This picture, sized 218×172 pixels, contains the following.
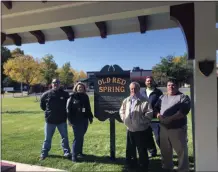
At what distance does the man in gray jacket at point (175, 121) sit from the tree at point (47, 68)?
92.1 feet

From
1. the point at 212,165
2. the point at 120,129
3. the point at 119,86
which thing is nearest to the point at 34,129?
the point at 120,129

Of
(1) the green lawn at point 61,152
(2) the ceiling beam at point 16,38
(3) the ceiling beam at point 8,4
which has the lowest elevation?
(1) the green lawn at point 61,152

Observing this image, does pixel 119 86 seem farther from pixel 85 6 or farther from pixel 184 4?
pixel 184 4

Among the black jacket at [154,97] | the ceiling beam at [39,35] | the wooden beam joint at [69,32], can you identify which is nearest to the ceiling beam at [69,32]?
the wooden beam joint at [69,32]

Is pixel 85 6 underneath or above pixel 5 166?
above

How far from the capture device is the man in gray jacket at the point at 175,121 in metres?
3.97

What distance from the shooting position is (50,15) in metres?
4.09

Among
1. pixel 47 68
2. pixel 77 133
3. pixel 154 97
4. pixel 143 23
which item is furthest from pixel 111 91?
pixel 47 68

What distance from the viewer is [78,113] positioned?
16.0 feet

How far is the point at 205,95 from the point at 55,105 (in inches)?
113

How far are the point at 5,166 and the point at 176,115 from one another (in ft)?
8.90

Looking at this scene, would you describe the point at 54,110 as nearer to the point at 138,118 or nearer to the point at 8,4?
the point at 138,118

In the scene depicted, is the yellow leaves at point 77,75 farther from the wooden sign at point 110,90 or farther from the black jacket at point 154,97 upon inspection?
the black jacket at point 154,97

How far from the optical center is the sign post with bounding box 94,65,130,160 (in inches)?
189
